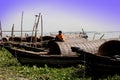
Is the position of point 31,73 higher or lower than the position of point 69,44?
lower

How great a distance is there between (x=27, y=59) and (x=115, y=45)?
171 inches

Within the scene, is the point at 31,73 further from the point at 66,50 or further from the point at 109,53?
the point at 109,53

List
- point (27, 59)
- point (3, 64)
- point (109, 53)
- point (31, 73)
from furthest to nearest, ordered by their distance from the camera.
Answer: point (3, 64)
point (27, 59)
point (109, 53)
point (31, 73)

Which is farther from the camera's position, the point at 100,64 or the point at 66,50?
the point at 66,50

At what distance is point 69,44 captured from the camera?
14.5m

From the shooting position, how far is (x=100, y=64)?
11.2 metres

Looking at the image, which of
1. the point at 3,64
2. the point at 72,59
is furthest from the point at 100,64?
the point at 3,64

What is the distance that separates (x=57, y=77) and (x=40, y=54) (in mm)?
2701

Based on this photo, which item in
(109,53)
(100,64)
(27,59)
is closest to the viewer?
(100,64)

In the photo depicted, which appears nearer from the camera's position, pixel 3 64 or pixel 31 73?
pixel 31 73

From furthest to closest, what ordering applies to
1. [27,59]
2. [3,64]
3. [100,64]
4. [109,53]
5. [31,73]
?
[3,64] → [27,59] → [109,53] → [31,73] → [100,64]

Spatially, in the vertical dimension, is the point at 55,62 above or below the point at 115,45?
below

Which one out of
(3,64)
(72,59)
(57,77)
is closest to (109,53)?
(72,59)

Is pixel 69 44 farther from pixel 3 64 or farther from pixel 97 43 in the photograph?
pixel 3 64
